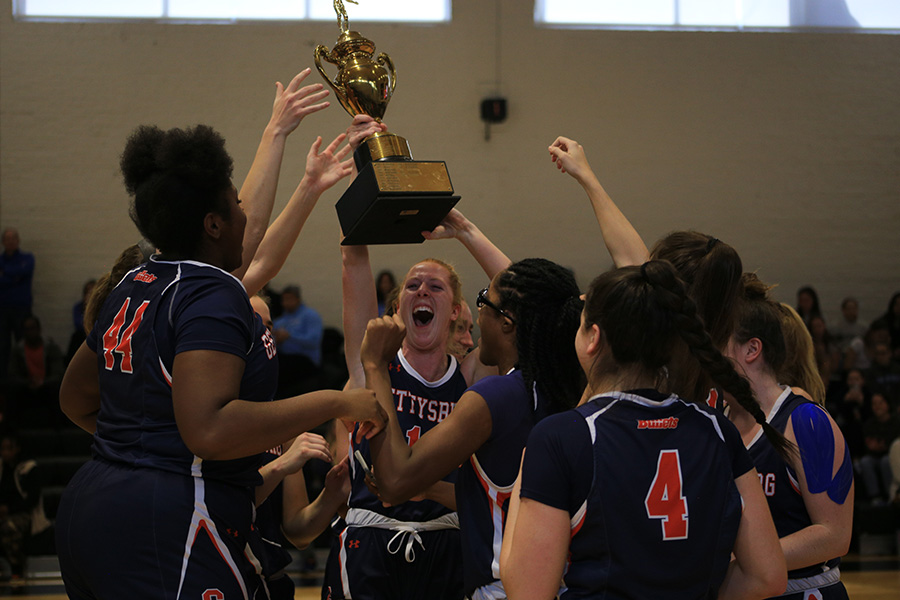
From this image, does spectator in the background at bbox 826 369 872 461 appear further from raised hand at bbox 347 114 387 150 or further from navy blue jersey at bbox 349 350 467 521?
raised hand at bbox 347 114 387 150

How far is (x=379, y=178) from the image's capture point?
2.49 m

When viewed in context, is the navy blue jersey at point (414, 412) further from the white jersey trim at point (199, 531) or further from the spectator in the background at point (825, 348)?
the spectator in the background at point (825, 348)

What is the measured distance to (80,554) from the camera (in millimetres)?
1827

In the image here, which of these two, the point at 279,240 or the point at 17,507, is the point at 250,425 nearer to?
the point at 279,240

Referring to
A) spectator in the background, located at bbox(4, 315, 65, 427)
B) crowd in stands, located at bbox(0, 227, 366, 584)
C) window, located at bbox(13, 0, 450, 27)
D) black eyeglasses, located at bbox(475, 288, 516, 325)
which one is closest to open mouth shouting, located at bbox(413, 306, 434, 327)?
black eyeglasses, located at bbox(475, 288, 516, 325)

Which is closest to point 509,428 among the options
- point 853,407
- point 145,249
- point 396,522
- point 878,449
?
point 396,522

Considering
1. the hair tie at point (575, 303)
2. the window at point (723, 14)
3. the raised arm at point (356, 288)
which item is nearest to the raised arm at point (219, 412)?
the hair tie at point (575, 303)

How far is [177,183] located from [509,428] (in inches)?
38.0

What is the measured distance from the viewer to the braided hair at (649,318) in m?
1.74

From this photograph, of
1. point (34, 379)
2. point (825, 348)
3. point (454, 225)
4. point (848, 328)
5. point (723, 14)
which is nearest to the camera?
point (454, 225)

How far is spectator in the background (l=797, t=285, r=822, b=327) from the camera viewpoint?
9773mm

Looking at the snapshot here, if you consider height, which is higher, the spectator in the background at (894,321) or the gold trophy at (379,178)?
the gold trophy at (379,178)

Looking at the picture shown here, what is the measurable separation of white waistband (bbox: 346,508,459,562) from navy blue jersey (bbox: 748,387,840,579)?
993mm

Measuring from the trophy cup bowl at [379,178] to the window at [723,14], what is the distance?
7909mm
